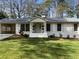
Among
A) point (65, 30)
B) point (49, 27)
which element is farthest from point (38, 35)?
point (65, 30)

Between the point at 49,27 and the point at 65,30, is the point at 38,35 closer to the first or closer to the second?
the point at 49,27

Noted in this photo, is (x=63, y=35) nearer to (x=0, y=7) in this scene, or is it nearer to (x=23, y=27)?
(x=23, y=27)

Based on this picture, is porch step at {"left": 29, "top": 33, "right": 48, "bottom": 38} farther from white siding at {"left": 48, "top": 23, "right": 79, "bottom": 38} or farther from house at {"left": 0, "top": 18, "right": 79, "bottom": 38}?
white siding at {"left": 48, "top": 23, "right": 79, "bottom": 38}

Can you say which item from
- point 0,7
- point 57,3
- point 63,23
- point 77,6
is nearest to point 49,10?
point 57,3

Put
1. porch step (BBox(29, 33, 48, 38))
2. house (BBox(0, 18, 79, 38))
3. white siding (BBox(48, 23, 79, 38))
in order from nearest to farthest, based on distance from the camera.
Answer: porch step (BBox(29, 33, 48, 38))
house (BBox(0, 18, 79, 38))
white siding (BBox(48, 23, 79, 38))

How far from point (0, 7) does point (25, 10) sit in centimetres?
722

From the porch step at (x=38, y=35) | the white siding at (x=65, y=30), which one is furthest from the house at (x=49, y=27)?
the porch step at (x=38, y=35)

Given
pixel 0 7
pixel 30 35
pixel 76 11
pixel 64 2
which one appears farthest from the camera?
pixel 0 7

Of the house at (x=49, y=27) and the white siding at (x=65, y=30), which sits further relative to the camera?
the white siding at (x=65, y=30)

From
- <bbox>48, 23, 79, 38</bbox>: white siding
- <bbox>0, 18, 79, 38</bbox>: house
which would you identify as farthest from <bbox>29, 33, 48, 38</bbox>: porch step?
<bbox>48, 23, 79, 38</bbox>: white siding

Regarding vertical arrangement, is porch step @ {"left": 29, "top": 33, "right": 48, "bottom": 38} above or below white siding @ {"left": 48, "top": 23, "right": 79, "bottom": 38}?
below

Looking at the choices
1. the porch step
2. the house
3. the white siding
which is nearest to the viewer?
the porch step

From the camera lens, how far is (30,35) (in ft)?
101

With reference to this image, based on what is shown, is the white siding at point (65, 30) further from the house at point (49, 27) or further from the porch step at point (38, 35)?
the porch step at point (38, 35)
